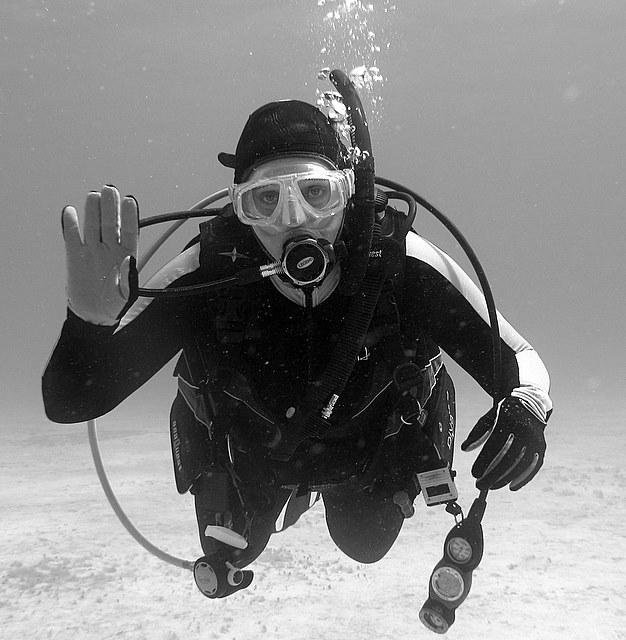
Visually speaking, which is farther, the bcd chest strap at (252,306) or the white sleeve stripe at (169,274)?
the white sleeve stripe at (169,274)

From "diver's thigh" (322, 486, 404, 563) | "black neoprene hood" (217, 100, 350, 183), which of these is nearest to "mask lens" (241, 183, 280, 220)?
"black neoprene hood" (217, 100, 350, 183)

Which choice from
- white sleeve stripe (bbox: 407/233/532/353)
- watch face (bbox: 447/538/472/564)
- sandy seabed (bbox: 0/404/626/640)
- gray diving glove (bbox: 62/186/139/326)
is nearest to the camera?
gray diving glove (bbox: 62/186/139/326)

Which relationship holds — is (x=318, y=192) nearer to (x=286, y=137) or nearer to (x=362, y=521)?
(x=286, y=137)

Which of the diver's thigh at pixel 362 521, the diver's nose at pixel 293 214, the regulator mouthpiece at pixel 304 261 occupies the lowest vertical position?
the diver's thigh at pixel 362 521

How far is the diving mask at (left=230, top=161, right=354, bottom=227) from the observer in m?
2.68

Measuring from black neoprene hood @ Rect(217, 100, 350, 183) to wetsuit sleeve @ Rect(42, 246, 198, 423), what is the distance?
581mm

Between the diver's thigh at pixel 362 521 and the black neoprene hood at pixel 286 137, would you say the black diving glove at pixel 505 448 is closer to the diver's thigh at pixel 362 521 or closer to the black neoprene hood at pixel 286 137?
the diver's thigh at pixel 362 521

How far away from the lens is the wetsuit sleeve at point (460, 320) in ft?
9.37

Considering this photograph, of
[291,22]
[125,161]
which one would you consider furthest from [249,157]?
[125,161]

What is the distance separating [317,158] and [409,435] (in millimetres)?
1454

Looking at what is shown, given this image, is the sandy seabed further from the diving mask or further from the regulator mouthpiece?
the diving mask

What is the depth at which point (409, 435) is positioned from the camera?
10.1 ft

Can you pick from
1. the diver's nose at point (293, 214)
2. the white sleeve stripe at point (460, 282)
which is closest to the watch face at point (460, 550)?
the white sleeve stripe at point (460, 282)

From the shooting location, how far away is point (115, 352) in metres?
2.69
